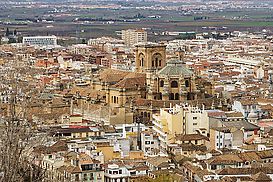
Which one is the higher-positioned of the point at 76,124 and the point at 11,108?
the point at 11,108

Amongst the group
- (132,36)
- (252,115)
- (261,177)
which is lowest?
(132,36)

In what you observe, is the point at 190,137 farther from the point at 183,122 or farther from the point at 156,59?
the point at 156,59

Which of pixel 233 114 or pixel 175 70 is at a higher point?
pixel 175 70

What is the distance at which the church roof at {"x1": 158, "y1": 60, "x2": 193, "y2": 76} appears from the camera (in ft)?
143

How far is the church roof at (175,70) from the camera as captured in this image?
43.6 meters

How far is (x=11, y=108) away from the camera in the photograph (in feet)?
45.7

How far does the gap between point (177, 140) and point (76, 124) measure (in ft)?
16.8

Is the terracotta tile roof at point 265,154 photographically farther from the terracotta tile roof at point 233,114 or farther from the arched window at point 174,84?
the arched window at point 174,84

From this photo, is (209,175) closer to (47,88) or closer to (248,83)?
(47,88)

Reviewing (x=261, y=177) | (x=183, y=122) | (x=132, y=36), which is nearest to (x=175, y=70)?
(x=183, y=122)

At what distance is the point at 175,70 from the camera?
1718 inches

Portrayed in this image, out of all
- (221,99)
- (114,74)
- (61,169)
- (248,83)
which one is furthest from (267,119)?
(248,83)

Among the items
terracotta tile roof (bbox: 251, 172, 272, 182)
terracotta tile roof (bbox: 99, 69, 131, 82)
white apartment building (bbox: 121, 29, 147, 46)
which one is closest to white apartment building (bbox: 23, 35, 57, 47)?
white apartment building (bbox: 121, 29, 147, 46)

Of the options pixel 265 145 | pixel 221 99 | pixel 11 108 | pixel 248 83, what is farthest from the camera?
pixel 248 83
